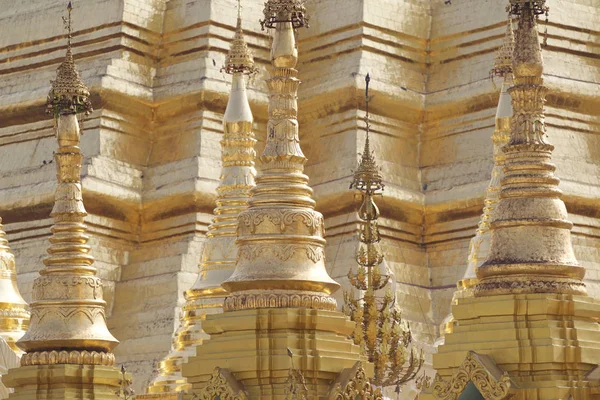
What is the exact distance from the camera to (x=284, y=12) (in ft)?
46.8

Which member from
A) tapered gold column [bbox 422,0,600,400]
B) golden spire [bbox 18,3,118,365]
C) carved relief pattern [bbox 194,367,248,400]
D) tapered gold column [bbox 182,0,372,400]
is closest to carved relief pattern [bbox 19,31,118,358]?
golden spire [bbox 18,3,118,365]

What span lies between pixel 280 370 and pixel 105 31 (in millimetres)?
16888

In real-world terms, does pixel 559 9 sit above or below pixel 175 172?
above

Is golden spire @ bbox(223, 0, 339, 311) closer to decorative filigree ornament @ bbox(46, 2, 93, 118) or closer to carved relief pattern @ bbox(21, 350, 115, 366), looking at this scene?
carved relief pattern @ bbox(21, 350, 115, 366)

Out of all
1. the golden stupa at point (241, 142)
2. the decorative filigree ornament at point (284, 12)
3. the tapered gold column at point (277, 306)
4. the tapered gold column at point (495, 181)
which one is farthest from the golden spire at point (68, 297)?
the tapered gold column at point (495, 181)

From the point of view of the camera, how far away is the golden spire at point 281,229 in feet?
44.5

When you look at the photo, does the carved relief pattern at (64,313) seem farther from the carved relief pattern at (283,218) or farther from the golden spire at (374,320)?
the carved relief pattern at (283,218)

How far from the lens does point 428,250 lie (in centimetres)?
2861

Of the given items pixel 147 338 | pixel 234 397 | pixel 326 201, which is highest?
pixel 326 201

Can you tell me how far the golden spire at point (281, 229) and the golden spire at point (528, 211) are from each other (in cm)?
157

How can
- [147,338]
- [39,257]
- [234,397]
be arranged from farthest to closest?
[39,257]
[147,338]
[234,397]

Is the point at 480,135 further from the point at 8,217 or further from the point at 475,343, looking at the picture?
the point at 475,343

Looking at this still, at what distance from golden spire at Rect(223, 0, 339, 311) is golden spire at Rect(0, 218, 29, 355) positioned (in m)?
8.43

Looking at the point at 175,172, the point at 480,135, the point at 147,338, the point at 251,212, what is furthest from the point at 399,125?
the point at 251,212
